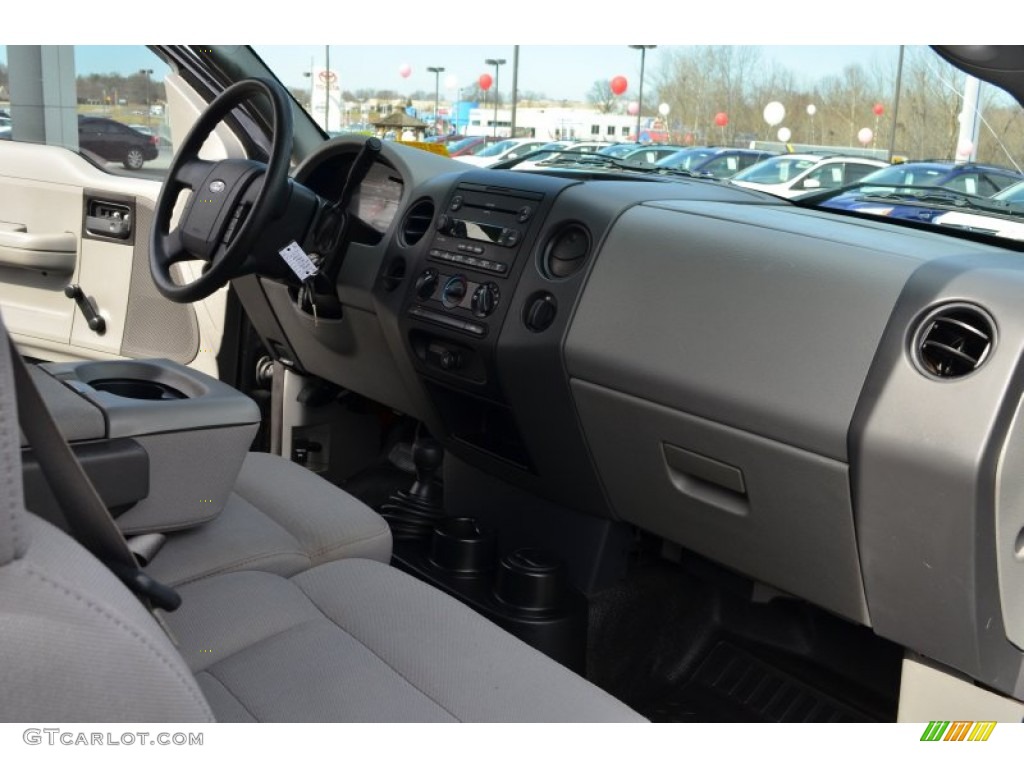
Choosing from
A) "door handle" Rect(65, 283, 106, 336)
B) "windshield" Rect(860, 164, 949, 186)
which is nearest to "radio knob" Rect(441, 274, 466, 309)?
"windshield" Rect(860, 164, 949, 186)

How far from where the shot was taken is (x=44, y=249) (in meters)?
3.26

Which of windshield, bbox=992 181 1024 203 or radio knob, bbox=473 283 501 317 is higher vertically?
windshield, bbox=992 181 1024 203

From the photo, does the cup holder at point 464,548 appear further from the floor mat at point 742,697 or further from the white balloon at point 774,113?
the white balloon at point 774,113

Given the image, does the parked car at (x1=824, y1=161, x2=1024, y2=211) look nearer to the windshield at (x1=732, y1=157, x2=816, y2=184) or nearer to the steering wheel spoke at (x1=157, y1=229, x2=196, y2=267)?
the windshield at (x1=732, y1=157, x2=816, y2=184)

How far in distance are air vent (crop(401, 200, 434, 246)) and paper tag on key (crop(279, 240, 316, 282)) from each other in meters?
0.21

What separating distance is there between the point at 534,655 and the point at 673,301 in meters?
0.64

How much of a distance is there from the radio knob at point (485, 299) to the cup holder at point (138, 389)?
62cm

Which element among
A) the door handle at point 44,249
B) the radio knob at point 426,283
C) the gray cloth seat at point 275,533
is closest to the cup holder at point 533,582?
the gray cloth seat at point 275,533

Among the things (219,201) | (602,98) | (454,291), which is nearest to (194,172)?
(219,201)

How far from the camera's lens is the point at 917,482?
4.77 feet

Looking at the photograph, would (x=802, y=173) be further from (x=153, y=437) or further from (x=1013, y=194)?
(x=153, y=437)

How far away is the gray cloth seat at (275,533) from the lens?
1606mm

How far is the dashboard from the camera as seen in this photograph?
4.79ft
